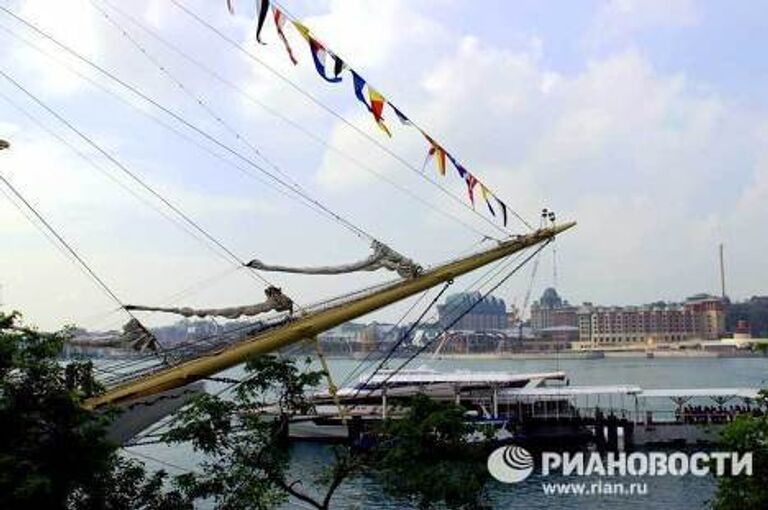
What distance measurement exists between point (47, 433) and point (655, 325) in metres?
174

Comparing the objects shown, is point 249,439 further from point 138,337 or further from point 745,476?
point 745,476

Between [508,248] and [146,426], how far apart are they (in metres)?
6.16

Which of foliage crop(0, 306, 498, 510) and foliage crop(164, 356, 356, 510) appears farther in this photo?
foliage crop(164, 356, 356, 510)

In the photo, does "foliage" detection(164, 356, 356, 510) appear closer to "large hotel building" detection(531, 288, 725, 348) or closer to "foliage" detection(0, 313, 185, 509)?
"foliage" detection(0, 313, 185, 509)

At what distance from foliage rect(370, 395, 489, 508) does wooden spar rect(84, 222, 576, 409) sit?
201cm

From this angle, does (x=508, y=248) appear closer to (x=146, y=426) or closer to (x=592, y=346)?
(x=146, y=426)

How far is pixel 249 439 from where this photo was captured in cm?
1120

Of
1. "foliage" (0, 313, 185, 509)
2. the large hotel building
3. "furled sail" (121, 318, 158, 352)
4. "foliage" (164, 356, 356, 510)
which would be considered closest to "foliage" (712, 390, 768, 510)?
"foliage" (164, 356, 356, 510)

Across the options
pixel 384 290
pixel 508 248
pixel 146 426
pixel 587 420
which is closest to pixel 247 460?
pixel 146 426

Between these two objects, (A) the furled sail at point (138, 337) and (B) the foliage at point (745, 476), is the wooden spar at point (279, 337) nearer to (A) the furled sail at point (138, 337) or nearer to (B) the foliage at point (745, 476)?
(A) the furled sail at point (138, 337)

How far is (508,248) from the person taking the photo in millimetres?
14203

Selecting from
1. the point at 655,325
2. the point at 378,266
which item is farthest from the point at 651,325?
the point at 378,266

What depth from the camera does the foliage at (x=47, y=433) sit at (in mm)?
8125

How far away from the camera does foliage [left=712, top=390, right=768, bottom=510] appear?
966 centimetres
